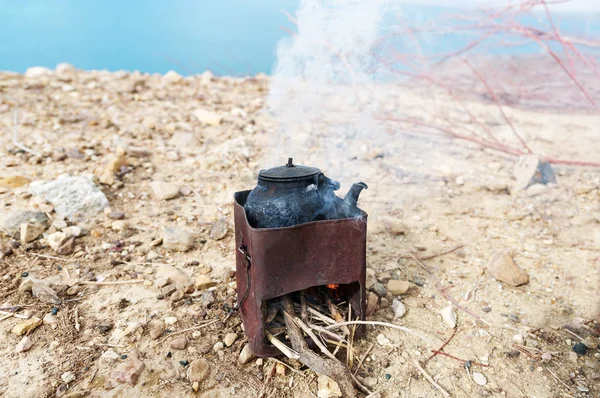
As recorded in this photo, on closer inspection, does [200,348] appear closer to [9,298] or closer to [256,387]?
[256,387]

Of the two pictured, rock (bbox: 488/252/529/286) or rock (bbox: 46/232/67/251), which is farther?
rock (bbox: 46/232/67/251)

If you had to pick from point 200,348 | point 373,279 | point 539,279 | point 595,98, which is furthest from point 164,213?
point 595,98

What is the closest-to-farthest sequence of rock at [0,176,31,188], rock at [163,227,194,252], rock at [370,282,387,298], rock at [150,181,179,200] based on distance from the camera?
1. rock at [370,282,387,298]
2. rock at [163,227,194,252]
3. rock at [0,176,31,188]
4. rock at [150,181,179,200]

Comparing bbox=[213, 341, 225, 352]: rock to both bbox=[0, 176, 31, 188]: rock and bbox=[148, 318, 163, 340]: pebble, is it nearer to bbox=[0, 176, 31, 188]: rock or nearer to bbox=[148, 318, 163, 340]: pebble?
bbox=[148, 318, 163, 340]: pebble

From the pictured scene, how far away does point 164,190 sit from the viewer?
399 centimetres

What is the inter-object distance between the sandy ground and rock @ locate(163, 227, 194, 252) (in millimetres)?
56

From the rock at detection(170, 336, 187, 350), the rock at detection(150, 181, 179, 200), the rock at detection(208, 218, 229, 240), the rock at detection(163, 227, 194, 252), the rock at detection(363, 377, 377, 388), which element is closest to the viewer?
the rock at detection(363, 377, 377, 388)

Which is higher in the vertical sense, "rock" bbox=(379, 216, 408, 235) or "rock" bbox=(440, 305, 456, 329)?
"rock" bbox=(379, 216, 408, 235)

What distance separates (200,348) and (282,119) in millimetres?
4183

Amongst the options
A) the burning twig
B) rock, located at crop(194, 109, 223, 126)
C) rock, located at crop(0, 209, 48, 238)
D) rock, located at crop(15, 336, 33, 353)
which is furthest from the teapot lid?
rock, located at crop(194, 109, 223, 126)

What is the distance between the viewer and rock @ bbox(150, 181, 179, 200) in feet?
13.0

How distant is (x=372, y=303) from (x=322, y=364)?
72 cm

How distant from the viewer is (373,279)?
287cm

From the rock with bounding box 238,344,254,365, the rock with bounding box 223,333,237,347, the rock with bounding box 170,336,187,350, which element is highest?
the rock with bounding box 170,336,187,350
